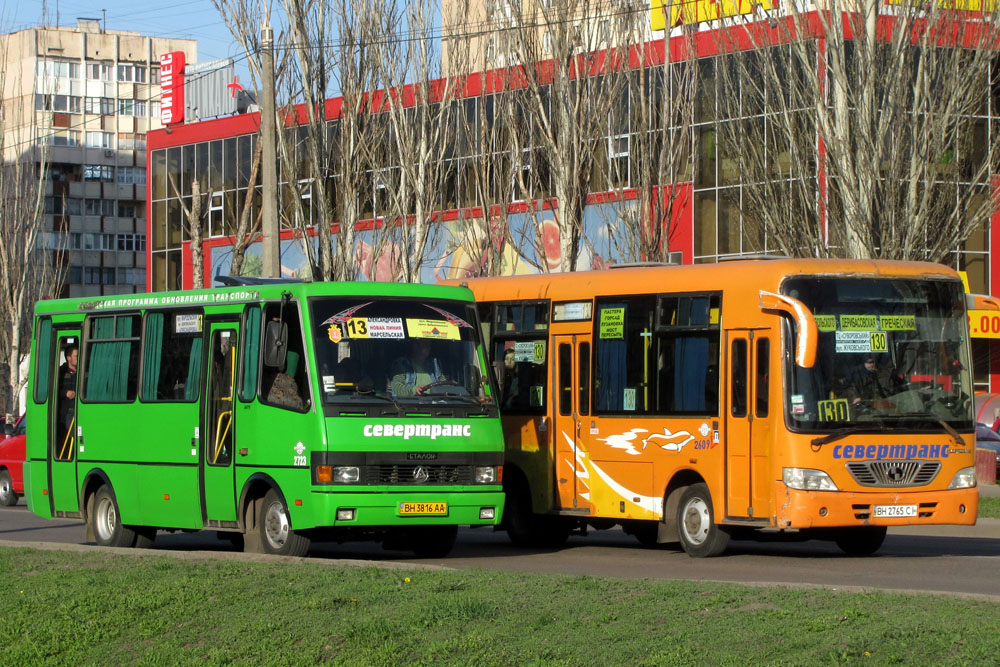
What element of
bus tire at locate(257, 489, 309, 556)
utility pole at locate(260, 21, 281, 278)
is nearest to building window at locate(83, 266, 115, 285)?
utility pole at locate(260, 21, 281, 278)

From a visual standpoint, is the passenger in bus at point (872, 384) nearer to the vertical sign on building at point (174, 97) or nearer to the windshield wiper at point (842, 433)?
the windshield wiper at point (842, 433)

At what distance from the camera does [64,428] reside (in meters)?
18.7

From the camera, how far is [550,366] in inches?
703

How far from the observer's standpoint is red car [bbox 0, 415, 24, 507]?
28.1m

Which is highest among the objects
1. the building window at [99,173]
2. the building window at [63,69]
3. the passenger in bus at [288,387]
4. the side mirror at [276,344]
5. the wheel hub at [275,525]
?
the building window at [63,69]

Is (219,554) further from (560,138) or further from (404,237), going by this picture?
(404,237)

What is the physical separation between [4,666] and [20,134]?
297 feet

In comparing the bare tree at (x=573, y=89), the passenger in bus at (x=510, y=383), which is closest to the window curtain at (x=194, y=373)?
the passenger in bus at (x=510, y=383)

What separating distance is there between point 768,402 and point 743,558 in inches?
71.9

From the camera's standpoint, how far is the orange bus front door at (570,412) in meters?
17.4

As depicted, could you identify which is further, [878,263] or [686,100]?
[686,100]

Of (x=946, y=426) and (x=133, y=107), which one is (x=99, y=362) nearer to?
(x=946, y=426)

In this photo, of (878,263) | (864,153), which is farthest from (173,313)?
(864,153)

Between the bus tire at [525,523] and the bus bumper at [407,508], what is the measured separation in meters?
2.46
